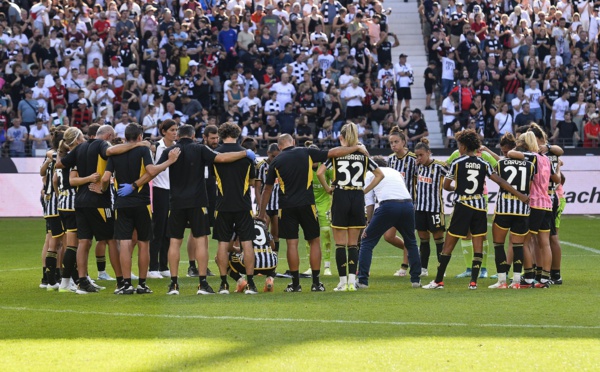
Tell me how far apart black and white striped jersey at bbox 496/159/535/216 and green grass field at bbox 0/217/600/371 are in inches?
42.1

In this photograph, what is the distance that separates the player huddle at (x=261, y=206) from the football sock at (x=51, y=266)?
0.04 ft

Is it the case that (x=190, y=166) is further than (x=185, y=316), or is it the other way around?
(x=190, y=166)

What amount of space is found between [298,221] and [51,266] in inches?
132

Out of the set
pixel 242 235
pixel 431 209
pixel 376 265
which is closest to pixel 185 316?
pixel 242 235

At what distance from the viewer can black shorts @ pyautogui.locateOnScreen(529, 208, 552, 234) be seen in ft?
45.7

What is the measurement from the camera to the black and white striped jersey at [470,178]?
13.5m

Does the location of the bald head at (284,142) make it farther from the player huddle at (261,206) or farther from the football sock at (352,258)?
the football sock at (352,258)

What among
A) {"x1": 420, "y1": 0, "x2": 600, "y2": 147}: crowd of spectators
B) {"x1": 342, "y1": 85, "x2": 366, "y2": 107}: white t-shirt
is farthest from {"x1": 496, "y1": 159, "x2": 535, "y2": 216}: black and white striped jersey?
{"x1": 342, "y1": 85, "x2": 366, "y2": 107}: white t-shirt

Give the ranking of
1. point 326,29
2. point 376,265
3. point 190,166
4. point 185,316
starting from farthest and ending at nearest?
1. point 326,29
2. point 376,265
3. point 190,166
4. point 185,316

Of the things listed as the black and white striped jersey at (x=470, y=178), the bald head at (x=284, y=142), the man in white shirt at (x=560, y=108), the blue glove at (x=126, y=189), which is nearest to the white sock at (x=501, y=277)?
the black and white striped jersey at (x=470, y=178)

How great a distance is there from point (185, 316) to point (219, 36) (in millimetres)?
20093

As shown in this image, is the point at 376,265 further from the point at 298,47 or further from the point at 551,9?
the point at 551,9

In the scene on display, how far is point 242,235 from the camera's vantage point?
13.3 m

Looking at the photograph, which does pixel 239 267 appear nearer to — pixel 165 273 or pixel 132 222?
pixel 132 222
